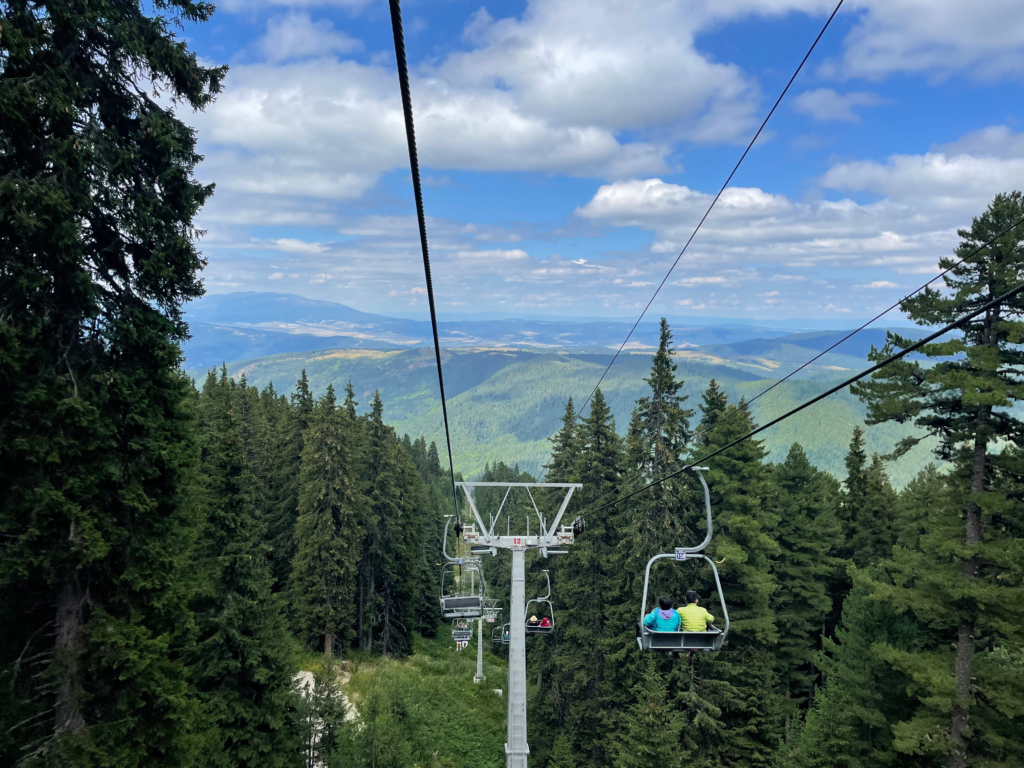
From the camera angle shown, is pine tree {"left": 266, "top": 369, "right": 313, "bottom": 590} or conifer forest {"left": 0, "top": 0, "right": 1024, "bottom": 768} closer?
conifer forest {"left": 0, "top": 0, "right": 1024, "bottom": 768}

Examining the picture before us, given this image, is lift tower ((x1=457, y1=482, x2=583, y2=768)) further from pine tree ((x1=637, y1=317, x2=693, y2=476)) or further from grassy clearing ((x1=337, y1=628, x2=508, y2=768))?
pine tree ((x1=637, y1=317, x2=693, y2=476))

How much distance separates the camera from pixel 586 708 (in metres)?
24.9

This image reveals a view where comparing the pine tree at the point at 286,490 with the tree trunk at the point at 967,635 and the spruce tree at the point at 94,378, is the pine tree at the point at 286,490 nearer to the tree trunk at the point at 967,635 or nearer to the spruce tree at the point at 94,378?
the spruce tree at the point at 94,378

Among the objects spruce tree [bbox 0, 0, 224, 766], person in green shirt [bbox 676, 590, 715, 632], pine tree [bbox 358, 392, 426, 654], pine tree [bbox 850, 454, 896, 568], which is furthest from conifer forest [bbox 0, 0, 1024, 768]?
person in green shirt [bbox 676, 590, 715, 632]

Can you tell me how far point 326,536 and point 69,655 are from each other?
23.5 m

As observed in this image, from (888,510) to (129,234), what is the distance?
1550 inches

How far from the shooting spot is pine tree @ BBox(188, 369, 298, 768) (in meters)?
16.0

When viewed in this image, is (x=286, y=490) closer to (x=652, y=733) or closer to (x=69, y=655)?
(x=652, y=733)

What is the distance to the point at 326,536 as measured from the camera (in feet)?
103

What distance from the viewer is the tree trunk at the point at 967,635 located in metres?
13.5

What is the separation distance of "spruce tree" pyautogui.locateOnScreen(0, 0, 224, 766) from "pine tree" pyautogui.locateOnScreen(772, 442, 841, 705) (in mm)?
24967

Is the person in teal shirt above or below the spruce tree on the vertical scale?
below

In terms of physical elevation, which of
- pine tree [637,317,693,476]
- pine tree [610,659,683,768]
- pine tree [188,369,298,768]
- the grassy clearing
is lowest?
the grassy clearing

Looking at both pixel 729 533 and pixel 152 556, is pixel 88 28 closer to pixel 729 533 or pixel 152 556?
pixel 152 556
